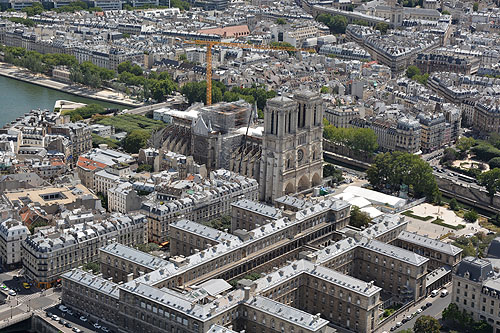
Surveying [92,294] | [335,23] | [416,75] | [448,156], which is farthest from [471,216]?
[335,23]

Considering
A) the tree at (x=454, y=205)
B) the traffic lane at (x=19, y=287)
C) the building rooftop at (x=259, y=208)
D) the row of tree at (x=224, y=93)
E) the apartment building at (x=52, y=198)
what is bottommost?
the traffic lane at (x=19, y=287)

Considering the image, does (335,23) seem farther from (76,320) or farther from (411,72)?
(76,320)

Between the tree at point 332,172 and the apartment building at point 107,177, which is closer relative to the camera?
the apartment building at point 107,177

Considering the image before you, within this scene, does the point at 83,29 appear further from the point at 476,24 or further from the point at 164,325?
the point at 164,325

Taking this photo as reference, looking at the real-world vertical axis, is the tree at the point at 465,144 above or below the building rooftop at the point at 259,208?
below

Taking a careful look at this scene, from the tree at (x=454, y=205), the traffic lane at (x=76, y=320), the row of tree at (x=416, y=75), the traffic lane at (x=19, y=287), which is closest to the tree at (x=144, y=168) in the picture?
the traffic lane at (x=19, y=287)

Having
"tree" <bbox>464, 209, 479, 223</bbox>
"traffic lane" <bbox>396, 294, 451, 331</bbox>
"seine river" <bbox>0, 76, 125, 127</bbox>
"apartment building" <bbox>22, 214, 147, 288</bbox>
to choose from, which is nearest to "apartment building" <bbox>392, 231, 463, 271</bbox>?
"traffic lane" <bbox>396, 294, 451, 331</bbox>

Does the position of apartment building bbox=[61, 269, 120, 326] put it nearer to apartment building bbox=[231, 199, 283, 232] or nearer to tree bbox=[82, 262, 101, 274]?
tree bbox=[82, 262, 101, 274]

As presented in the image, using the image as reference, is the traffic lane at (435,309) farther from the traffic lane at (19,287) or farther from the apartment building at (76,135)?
the apartment building at (76,135)
